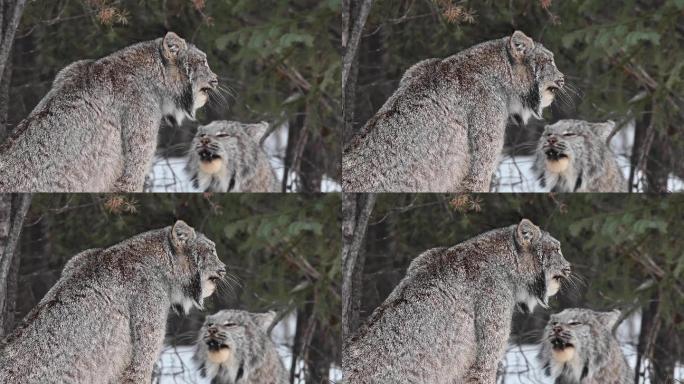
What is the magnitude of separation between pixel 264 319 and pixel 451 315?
4.73ft

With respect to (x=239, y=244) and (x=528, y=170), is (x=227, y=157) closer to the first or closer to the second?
(x=239, y=244)

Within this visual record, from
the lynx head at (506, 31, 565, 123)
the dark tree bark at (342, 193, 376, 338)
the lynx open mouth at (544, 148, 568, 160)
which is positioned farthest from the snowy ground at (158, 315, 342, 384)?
the lynx head at (506, 31, 565, 123)

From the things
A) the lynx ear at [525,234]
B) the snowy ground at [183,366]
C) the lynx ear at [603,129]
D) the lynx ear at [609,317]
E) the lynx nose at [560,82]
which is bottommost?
the snowy ground at [183,366]

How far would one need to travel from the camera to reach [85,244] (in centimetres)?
919

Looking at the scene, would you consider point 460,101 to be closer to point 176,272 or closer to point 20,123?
point 176,272

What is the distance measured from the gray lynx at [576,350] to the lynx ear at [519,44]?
1.94m

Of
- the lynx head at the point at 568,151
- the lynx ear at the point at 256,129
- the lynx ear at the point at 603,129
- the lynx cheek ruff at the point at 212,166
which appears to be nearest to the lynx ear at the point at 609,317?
the lynx head at the point at 568,151

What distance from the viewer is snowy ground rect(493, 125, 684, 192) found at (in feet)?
30.5

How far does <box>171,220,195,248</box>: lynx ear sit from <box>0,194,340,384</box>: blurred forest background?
15 cm

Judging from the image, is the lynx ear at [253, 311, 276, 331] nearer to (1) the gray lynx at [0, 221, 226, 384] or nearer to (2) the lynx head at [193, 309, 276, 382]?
(2) the lynx head at [193, 309, 276, 382]

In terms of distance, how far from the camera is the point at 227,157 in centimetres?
934

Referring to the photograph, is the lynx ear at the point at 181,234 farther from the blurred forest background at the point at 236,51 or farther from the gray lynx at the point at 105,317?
the blurred forest background at the point at 236,51

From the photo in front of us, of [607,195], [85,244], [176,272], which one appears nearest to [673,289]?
[607,195]

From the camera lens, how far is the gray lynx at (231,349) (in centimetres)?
927
